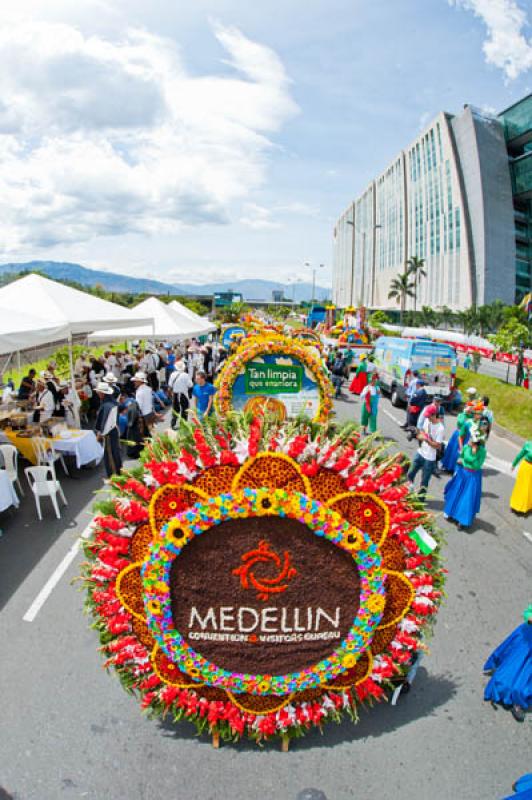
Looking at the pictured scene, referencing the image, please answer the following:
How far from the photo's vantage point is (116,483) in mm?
3350

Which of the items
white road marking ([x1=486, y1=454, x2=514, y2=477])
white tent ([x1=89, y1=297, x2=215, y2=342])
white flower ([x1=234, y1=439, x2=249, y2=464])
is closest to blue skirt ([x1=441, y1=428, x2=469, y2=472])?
white road marking ([x1=486, y1=454, x2=514, y2=477])

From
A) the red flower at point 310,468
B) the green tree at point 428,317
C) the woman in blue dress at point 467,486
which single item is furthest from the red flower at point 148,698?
the green tree at point 428,317

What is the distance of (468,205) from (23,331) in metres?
63.5

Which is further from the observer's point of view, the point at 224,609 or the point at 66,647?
the point at 66,647

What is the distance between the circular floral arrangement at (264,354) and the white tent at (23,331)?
11.6 feet

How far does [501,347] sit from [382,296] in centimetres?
6839

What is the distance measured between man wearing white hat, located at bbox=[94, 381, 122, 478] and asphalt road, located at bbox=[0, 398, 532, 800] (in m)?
3.15

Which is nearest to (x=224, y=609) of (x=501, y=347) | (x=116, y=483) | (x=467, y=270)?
(x=116, y=483)

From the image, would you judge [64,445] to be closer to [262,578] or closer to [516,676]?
[262,578]

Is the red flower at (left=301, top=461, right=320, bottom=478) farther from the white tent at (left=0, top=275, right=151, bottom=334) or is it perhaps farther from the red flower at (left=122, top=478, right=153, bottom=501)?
the white tent at (left=0, top=275, right=151, bottom=334)

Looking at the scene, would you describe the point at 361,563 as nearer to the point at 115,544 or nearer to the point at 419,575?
the point at 419,575

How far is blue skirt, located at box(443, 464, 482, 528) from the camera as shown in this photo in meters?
6.82

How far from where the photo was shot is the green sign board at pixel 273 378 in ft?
21.1

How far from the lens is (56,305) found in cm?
988
